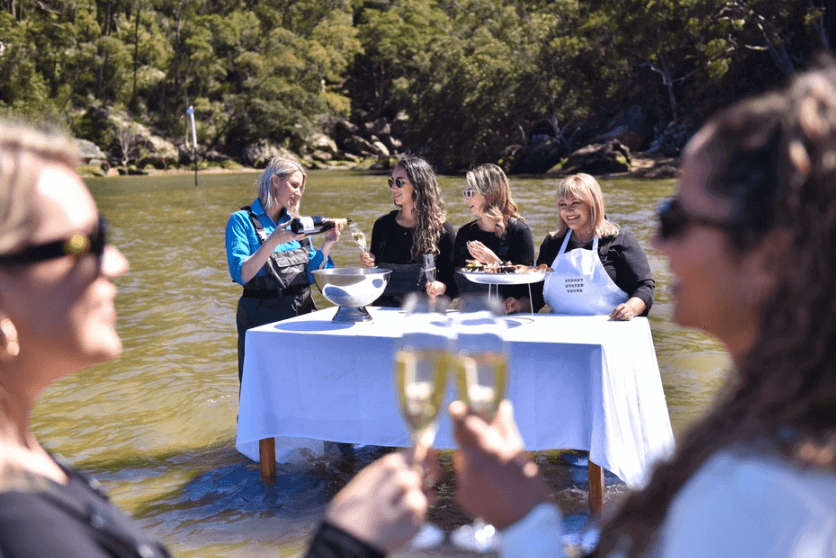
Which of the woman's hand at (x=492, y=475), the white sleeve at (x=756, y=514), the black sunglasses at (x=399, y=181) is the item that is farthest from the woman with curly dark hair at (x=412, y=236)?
the white sleeve at (x=756, y=514)

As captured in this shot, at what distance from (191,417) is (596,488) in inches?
141

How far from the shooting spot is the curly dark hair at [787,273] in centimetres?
84

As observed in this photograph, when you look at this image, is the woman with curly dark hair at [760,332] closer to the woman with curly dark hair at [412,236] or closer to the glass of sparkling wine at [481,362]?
the glass of sparkling wine at [481,362]

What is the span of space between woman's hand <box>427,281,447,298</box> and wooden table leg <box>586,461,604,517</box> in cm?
145

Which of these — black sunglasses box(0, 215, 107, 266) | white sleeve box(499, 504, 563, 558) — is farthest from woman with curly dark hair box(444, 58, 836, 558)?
black sunglasses box(0, 215, 107, 266)

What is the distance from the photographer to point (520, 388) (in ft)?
12.8

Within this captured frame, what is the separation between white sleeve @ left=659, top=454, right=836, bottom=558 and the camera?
784mm

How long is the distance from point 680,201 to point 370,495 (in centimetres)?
56

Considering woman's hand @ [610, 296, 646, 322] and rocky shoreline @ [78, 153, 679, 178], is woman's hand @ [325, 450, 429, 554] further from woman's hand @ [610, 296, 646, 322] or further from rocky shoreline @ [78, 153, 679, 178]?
rocky shoreline @ [78, 153, 679, 178]

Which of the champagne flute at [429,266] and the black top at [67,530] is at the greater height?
the black top at [67,530]

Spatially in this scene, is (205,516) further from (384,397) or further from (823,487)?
(823,487)

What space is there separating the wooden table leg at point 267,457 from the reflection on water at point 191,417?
9 centimetres

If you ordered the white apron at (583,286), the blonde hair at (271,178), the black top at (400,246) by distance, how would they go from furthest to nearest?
the black top at (400,246) < the blonde hair at (271,178) < the white apron at (583,286)

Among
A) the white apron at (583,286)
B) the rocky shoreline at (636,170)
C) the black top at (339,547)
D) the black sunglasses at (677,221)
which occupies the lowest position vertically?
the rocky shoreline at (636,170)
